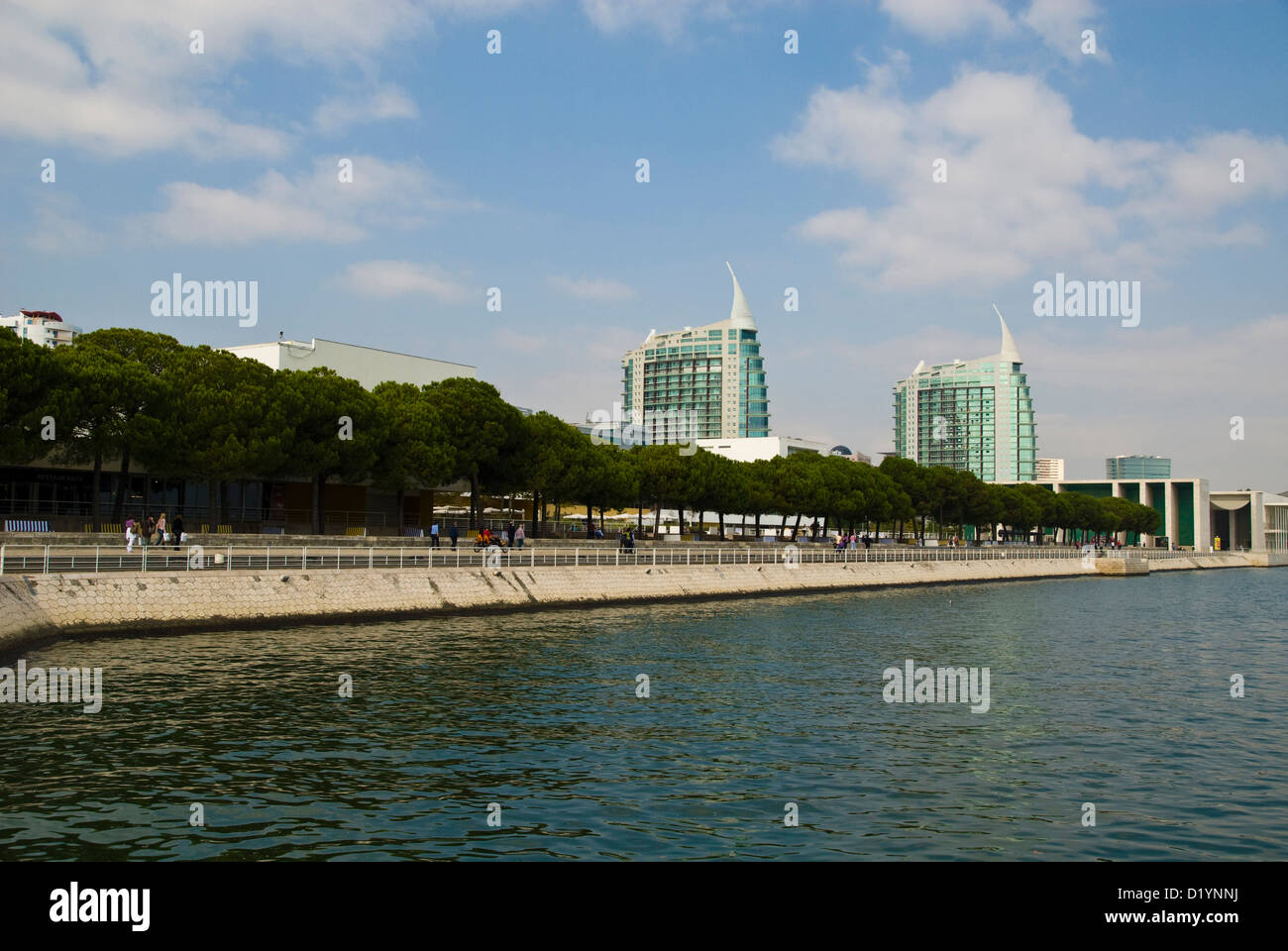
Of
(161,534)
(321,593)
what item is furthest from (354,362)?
(321,593)

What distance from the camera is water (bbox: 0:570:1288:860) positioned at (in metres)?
14.9

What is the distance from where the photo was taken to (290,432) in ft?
219

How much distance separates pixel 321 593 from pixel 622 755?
86.2 ft

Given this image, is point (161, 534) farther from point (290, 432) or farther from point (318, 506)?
point (318, 506)

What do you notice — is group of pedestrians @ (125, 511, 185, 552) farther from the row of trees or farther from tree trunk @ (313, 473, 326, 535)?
tree trunk @ (313, 473, 326, 535)

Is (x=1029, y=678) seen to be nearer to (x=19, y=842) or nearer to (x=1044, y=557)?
(x=19, y=842)

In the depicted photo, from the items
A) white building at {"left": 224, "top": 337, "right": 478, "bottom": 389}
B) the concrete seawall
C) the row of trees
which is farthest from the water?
white building at {"left": 224, "top": 337, "right": 478, "bottom": 389}

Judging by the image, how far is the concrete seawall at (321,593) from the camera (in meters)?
34.2

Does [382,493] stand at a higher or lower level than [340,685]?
higher

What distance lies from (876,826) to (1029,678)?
18.5 metres

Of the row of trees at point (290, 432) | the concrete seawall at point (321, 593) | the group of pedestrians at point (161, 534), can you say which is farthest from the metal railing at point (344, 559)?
the row of trees at point (290, 432)
